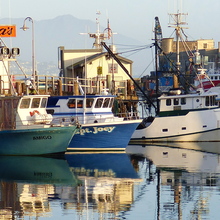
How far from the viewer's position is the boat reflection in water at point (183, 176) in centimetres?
2103

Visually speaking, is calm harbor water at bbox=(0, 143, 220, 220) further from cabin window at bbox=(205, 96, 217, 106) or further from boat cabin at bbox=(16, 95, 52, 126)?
cabin window at bbox=(205, 96, 217, 106)

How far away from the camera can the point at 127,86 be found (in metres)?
51.2

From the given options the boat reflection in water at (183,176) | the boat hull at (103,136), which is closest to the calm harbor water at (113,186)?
the boat reflection in water at (183,176)

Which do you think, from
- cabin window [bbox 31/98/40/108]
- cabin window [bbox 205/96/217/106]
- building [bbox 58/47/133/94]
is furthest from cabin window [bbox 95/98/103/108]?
building [bbox 58/47/133/94]

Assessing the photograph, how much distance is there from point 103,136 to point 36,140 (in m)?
3.77

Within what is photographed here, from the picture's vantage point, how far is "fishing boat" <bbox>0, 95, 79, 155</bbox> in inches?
1401

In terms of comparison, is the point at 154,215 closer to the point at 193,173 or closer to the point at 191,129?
the point at 193,173

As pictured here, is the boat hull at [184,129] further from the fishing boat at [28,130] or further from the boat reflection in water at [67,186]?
the fishing boat at [28,130]

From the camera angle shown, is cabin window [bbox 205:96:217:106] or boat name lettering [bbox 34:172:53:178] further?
cabin window [bbox 205:96:217:106]

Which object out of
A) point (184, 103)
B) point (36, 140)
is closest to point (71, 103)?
point (36, 140)

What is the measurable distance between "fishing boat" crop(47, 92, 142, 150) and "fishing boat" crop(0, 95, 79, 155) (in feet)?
4.69

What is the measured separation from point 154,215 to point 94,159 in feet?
49.1

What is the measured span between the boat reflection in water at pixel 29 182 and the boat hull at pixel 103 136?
2726mm

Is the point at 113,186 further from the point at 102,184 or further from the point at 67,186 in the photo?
the point at 67,186
